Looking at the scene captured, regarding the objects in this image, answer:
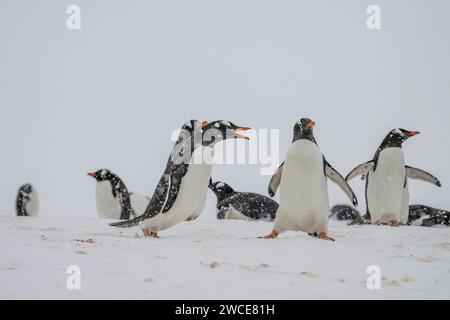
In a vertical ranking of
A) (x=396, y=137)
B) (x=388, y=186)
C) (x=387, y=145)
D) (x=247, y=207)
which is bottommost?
(x=247, y=207)

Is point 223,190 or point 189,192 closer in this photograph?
point 189,192

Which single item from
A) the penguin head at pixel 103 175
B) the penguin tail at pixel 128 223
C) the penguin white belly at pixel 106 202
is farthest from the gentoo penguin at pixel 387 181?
the penguin head at pixel 103 175

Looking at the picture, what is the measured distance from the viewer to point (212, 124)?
6387 millimetres

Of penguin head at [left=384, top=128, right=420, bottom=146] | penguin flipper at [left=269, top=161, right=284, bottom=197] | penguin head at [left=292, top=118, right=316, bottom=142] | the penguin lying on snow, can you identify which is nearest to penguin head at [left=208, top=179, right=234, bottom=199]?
the penguin lying on snow

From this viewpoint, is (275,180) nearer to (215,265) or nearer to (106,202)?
(215,265)

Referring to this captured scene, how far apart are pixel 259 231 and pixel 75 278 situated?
334 centimetres

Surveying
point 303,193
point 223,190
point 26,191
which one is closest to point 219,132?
point 303,193

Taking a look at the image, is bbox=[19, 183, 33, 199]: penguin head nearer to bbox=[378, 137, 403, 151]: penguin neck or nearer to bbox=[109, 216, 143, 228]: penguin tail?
bbox=[109, 216, 143, 228]: penguin tail

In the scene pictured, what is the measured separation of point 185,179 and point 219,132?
0.67 m

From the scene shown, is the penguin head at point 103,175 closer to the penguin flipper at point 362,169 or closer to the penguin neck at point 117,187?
the penguin neck at point 117,187

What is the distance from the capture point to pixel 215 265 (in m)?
4.41

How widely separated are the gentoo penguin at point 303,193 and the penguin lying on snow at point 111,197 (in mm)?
5209
